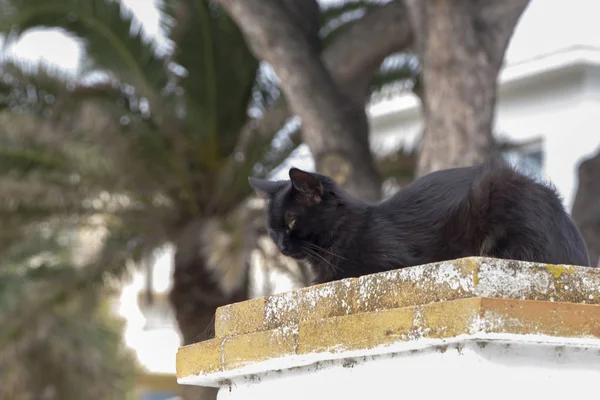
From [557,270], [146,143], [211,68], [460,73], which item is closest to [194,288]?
[146,143]

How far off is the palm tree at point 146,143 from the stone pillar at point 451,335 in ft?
24.1

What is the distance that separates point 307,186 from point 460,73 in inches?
167

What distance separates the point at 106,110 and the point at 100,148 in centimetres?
60

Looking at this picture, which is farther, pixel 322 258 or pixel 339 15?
pixel 339 15

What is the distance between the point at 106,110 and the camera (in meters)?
10.4

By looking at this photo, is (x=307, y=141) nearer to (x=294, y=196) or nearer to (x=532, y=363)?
(x=294, y=196)

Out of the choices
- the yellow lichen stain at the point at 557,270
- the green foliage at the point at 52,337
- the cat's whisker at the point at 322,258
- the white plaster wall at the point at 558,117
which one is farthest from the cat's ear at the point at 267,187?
the white plaster wall at the point at 558,117

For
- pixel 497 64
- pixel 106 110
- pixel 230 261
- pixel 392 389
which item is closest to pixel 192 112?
pixel 106 110

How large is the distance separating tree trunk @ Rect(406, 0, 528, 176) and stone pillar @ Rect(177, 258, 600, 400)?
15.6ft

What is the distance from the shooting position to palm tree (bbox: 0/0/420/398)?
10102 mm

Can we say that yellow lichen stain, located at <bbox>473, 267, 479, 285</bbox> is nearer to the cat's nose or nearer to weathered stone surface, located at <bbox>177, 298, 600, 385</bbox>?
weathered stone surface, located at <bbox>177, 298, 600, 385</bbox>

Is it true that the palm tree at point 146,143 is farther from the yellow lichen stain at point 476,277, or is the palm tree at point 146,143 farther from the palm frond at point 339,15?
the yellow lichen stain at point 476,277

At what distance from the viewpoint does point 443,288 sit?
212cm

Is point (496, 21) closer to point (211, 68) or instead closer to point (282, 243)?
point (211, 68)
